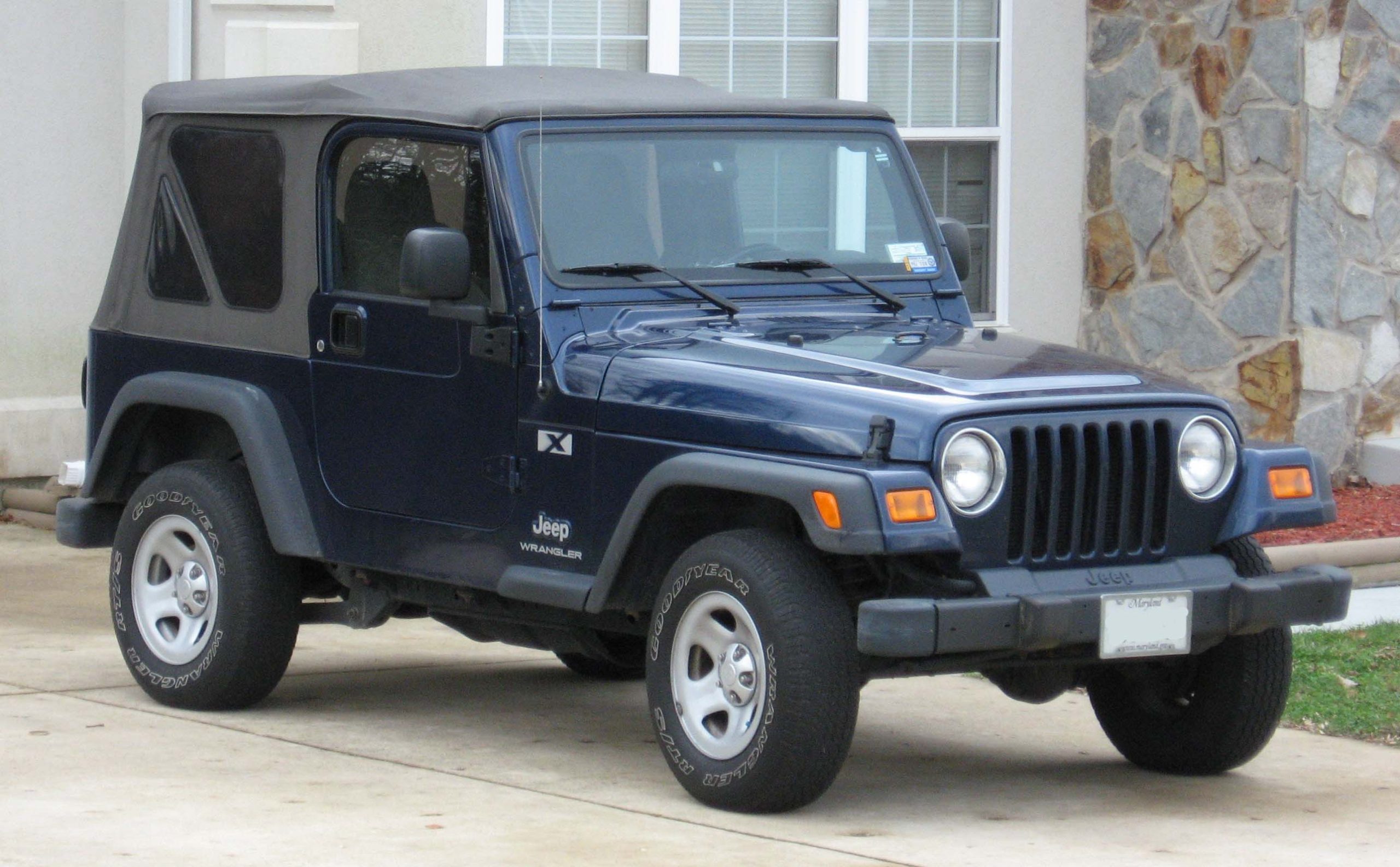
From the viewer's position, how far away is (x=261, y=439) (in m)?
7.17

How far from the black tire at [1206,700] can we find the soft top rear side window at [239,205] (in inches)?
115

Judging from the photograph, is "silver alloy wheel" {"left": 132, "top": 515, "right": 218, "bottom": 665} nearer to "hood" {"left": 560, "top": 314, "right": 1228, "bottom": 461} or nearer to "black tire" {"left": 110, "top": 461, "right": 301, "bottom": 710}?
"black tire" {"left": 110, "top": 461, "right": 301, "bottom": 710}

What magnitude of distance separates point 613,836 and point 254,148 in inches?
113

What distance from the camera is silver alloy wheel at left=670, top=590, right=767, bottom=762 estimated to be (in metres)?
5.83

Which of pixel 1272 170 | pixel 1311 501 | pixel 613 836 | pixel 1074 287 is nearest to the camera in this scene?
pixel 613 836

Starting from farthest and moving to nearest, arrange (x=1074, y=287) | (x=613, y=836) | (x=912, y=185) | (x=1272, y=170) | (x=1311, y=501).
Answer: (x=1074, y=287) < (x=1272, y=170) < (x=912, y=185) < (x=1311, y=501) < (x=613, y=836)

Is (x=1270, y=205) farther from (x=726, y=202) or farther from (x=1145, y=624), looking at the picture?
(x=1145, y=624)

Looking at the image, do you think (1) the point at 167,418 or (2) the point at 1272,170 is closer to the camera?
(1) the point at 167,418

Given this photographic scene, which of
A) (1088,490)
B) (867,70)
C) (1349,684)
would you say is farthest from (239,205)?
(867,70)

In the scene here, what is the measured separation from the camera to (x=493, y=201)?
661 centimetres

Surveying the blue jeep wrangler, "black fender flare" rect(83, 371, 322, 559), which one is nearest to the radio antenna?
the blue jeep wrangler

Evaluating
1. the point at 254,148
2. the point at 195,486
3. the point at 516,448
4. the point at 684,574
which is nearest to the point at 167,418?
the point at 195,486

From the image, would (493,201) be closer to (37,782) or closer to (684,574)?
(684,574)

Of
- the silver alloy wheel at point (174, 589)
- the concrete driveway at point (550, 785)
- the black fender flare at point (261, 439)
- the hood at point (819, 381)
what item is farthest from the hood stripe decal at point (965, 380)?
the silver alloy wheel at point (174, 589)
